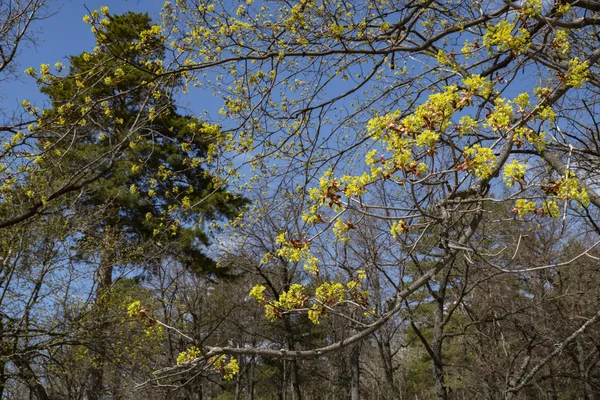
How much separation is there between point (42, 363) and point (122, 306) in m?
1.53

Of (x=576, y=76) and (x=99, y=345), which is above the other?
(x=576, y=76)

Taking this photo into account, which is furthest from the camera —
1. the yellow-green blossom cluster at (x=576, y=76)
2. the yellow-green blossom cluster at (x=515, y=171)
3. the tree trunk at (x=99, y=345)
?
the tree trunk at (x=99, y=345)

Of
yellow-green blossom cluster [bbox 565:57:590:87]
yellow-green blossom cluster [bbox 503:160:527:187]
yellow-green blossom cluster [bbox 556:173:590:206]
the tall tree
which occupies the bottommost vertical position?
yellow-green blossom cluster [bbox 556:173:590:206]

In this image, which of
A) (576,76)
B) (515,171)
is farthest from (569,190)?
(576,76)

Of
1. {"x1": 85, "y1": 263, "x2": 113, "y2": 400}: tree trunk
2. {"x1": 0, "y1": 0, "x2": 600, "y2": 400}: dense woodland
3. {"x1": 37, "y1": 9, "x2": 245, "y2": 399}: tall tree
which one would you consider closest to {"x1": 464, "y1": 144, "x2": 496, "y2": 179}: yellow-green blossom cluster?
{"x1": 0, "y1": 0, "x2": 600, "y2": 400}: dense woodland

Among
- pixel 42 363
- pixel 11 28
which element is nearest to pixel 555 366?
pixel 42 363

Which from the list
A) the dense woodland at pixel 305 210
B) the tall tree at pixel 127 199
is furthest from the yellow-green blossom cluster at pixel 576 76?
the tall tree at pixel 127 199

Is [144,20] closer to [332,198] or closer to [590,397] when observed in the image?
[332,198]

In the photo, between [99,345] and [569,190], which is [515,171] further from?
[99,345]

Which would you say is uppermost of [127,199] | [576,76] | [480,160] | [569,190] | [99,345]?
[127,199]

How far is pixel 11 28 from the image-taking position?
5152 millimetres

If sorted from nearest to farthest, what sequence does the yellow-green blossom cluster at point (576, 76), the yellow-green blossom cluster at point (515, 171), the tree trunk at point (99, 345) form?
the yellow-green blossom cluster at point (515, 171)
the yellow-green blossom cluster at point (576, 76)
the tree trunk at point (99, 345)

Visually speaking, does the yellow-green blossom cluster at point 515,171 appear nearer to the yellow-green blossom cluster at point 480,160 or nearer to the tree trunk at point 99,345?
the yellow-green blossom cluster at point 480,160

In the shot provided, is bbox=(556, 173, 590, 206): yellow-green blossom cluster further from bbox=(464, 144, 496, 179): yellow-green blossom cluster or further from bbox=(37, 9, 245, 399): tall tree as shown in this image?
bbox=(37, 9, 245, 399): tall tree
